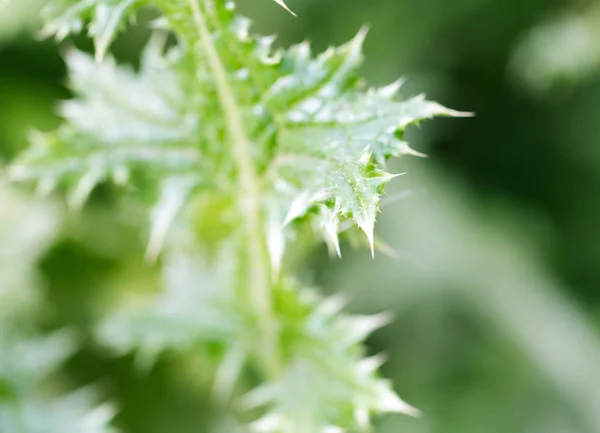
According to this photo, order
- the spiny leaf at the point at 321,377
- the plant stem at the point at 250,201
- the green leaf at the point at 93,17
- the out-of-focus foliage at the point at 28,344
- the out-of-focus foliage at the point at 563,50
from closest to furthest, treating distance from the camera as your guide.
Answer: the green leaf at the point at 93,17 → the plant stem at the point at 250,201 → the spiny leaf at the point at 321,377 → the out-of-focus foliage at the point at 28,344 → the out-of-focus foliage at the point at 563,50

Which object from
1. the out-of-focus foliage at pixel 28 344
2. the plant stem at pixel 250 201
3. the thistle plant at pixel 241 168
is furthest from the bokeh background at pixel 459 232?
the plant stem at pixel 250 201

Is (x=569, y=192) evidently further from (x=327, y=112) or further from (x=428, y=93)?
(x=327, y=112)

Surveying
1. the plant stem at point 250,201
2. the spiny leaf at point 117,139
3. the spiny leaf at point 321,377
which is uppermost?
the spiny leaf at point 117,139

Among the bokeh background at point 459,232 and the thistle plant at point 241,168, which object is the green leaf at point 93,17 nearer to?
Result: the thistle plant at point 241,168

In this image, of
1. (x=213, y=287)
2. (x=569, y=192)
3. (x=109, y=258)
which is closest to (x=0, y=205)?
(x=109, y=258)

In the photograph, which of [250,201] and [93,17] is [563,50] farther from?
[93,17]

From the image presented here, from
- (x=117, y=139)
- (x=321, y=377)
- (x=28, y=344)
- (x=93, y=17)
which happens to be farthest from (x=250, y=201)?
(x=28, y=344)

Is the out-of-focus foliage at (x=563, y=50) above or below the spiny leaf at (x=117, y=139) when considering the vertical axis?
above
